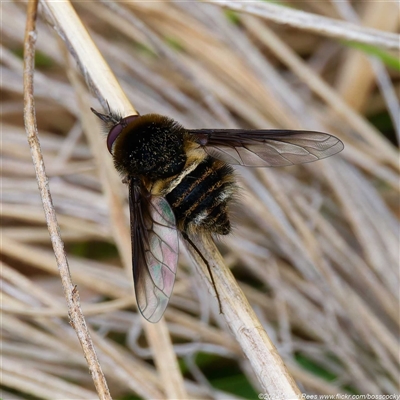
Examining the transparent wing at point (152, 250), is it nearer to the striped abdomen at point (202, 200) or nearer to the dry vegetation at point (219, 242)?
the striped abdomen at point (202, 200)

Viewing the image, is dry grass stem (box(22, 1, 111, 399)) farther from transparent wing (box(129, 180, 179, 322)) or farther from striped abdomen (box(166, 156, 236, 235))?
striped abdomen (box(166, 156, 236, 235))

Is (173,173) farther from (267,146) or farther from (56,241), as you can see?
(56,241)

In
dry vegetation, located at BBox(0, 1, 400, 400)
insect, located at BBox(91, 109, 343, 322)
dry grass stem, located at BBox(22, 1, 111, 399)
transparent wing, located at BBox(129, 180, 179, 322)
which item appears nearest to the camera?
dry grass stem, located at BBox(22, 1, 111, 399)

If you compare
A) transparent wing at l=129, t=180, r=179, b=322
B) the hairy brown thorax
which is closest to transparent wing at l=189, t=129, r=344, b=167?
the hairy brown thorax

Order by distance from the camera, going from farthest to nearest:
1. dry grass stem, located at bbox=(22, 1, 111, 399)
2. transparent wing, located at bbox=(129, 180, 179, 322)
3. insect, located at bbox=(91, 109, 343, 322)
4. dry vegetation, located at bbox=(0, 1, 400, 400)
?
dry vegetation, located at bbox=(0, 1, 400, 400) → insect, located at bbox=(91, 109, 343, 322) → transparent wing, located at bbox=(129, 180, 179, 322) → dry grass stem, located at bbox=(22, 1, 111, 399)

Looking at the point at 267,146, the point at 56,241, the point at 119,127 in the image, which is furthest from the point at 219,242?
the point at 56,241

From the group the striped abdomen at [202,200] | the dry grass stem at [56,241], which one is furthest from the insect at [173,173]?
the dry grass stem at [56,241]

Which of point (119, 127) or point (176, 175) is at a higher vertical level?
point (119, 127)
